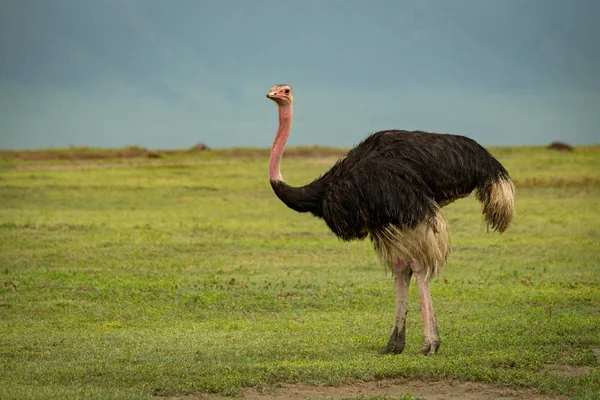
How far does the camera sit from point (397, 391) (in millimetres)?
8805

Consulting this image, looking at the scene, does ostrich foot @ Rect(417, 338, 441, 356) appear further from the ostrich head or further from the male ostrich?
the ostrich head

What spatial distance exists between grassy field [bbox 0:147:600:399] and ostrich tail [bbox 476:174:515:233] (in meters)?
1.43

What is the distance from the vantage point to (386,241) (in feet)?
33.4

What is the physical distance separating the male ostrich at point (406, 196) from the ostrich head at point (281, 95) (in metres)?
0.68

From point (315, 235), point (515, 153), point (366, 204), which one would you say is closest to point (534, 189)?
point (315, 235)

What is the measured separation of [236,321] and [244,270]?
15.2 ft

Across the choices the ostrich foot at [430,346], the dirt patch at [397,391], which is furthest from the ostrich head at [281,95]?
the dirt patch at [397,391]

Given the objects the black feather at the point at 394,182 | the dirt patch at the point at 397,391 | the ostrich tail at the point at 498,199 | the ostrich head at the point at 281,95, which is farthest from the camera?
the ostrich head at the point at 281,95

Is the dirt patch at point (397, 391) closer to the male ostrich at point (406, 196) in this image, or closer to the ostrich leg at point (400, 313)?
the male ostrich at point (406, 196)

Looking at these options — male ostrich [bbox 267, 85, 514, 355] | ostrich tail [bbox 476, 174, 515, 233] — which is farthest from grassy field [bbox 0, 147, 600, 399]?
ostrich tail [bbox 476, 174, 515, 233]

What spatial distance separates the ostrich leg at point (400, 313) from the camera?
34.1ft

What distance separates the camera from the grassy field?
9.27m

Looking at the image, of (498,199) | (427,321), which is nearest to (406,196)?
(498,199)

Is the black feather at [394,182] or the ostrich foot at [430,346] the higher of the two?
the black feather at [394,182]
